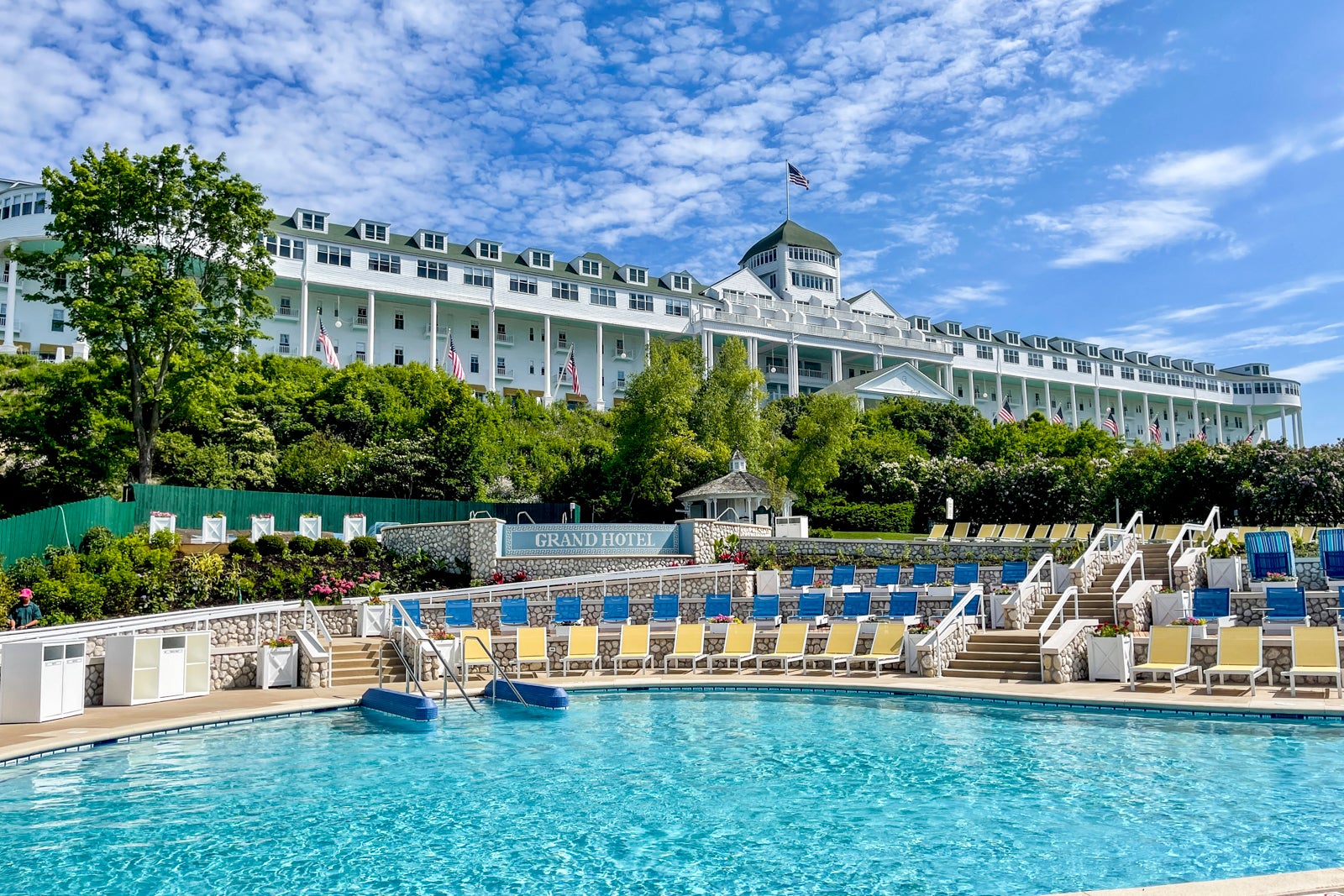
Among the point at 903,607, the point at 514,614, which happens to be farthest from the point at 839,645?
the point at 514,614

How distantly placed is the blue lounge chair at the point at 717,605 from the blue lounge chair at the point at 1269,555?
35.2 ft

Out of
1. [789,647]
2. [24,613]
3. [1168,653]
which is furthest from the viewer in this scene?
[24,613]

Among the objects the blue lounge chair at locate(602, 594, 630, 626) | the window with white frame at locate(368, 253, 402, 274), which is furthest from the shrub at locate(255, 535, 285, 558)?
the window with white frame at locate(368, 253, 402, 274)

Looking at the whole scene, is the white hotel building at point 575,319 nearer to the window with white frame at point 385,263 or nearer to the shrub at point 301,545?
the window with white frame at point 385,263

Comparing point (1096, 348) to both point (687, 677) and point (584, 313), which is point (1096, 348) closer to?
point (584, 313)

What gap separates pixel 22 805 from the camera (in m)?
10.1

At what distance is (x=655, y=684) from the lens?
1741cm

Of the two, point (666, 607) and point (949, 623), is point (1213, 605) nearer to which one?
point (949, 623)

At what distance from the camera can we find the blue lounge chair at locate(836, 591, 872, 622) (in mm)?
21156

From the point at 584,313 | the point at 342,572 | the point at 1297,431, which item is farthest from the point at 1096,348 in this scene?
the point at 342,572

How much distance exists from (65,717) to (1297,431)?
115061 mm

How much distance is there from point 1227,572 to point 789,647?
9.65 metres

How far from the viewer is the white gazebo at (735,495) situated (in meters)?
31.9

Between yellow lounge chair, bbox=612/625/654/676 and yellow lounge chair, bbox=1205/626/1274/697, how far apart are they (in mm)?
9450
